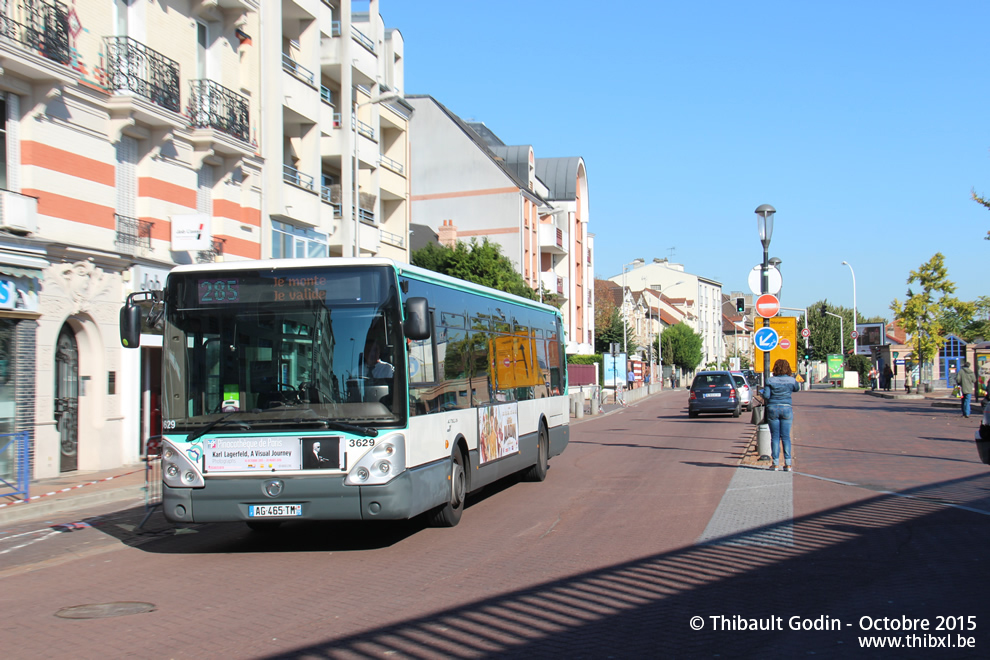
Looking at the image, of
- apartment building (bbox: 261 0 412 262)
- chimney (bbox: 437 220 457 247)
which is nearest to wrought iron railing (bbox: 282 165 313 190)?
apartment building (bbox: 261 0 412 262)

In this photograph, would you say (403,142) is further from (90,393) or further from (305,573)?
(305,573)

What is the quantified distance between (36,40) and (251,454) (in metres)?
11.3

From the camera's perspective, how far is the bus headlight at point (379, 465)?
348 inches

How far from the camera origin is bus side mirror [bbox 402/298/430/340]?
875cm

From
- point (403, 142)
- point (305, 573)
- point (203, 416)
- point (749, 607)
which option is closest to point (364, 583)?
point (305, 573)

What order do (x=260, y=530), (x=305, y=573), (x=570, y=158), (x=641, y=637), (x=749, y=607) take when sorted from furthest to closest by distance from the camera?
1. (x=570, y=158)
2. (x=260, y=530)
3. (x=305, y=573)
4. (x=749, y=607)
5. (x=641, y=637)

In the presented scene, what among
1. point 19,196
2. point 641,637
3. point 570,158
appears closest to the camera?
point 641,637

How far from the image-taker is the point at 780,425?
15125 mm

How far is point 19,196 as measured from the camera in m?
15.9

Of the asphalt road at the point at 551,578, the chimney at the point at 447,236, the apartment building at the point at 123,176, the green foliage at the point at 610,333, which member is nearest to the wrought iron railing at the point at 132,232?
the apartment building at the point at 123,176

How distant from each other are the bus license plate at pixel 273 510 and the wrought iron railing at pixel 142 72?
1276 centimetres

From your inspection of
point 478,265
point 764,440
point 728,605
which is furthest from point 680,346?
point 728,605

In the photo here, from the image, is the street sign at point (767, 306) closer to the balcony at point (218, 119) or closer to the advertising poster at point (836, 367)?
the balcony at point (218, 119)

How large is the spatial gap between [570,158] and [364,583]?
207 feet
